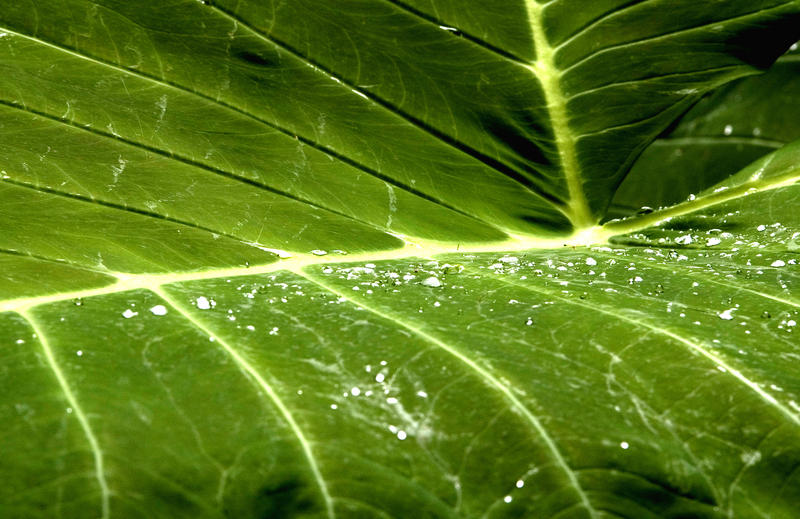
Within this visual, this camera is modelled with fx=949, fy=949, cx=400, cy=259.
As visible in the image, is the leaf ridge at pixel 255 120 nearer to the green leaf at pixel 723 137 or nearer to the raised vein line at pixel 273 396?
the raised vein line at pixel 273 396

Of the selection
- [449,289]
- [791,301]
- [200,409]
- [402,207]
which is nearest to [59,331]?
[200,409]

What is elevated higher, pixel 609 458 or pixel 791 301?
pixel 791 301

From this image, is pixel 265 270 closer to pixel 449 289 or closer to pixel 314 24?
pixel 449 289

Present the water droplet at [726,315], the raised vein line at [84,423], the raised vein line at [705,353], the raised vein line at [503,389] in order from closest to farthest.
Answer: the raised vein line at [84,423] < the raised vein line at [503,389] < the raised vein line at [705,353] < the water droplet at [726,315]

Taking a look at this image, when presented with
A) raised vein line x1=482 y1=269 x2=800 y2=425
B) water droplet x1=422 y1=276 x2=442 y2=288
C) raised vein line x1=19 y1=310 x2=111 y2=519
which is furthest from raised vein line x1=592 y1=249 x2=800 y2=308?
raised vein line x1=19 y1=310 x2=111 y2=519

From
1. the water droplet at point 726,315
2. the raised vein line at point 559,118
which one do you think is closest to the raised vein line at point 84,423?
the water droplet at point 726,315

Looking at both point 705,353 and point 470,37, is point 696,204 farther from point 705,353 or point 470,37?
point 705,353

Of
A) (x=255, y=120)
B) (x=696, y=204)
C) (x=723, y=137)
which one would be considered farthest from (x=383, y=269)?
(x=723, y=137)
